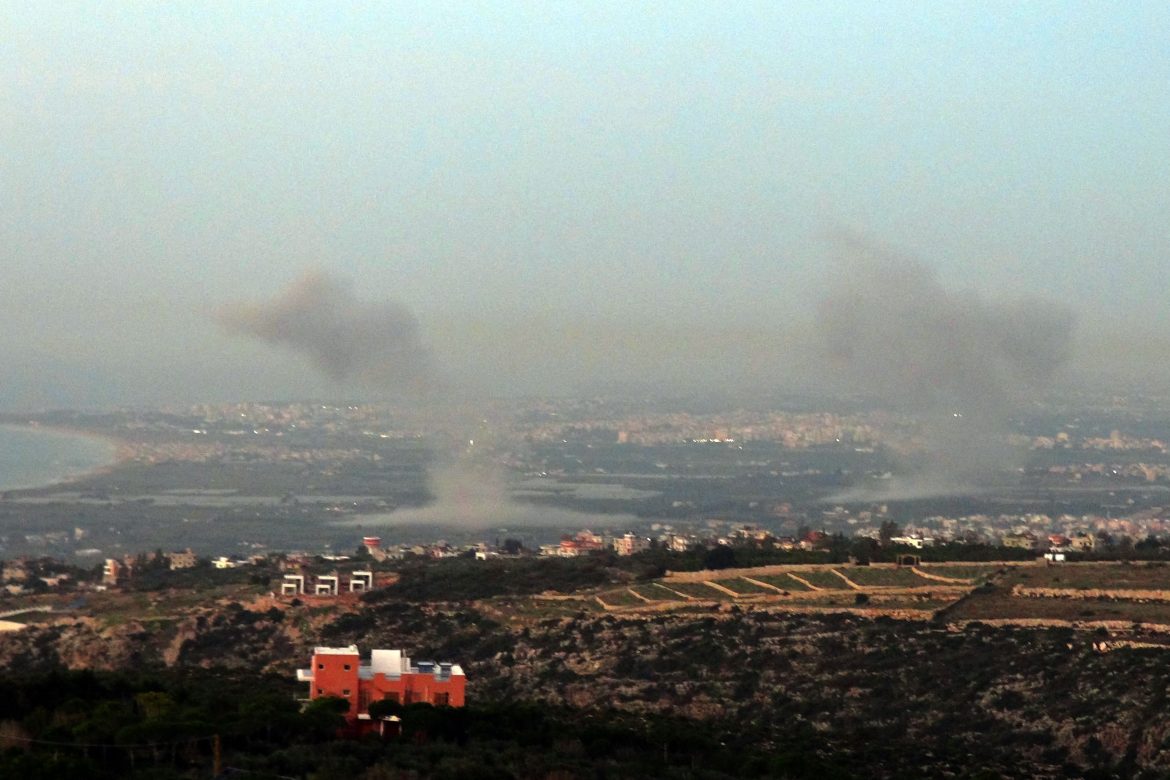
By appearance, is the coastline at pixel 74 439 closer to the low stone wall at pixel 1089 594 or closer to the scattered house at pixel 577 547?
the scattered house at pixel 577 547

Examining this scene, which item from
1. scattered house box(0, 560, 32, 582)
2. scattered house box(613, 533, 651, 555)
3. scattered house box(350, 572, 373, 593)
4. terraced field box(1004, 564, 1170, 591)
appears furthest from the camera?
scattered house box(613, 533, 651, 555)

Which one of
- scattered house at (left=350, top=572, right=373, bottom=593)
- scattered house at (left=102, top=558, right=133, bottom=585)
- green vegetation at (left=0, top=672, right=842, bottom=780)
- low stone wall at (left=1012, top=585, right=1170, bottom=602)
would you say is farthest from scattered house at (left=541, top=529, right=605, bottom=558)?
green vegetation at (left=0, top=672, right=842, bottom=780)

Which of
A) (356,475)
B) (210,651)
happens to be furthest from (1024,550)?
(356,475)

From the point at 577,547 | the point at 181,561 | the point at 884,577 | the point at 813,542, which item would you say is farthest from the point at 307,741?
the point at 577,547

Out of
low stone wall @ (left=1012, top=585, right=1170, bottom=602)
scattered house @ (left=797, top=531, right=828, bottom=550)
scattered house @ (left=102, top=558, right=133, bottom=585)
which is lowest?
scattered house @ (left=102, top=558, right=133, bottom=585)

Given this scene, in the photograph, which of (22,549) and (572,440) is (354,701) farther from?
(572,440)

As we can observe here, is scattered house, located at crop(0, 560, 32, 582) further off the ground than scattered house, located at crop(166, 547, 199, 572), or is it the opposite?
scattered house, located at crop(166, 547, 199, 572)

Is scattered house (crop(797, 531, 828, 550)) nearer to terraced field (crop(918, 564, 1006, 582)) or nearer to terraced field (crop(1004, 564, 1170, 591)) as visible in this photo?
terraced field (crop(918, 564, 1006, 582))
